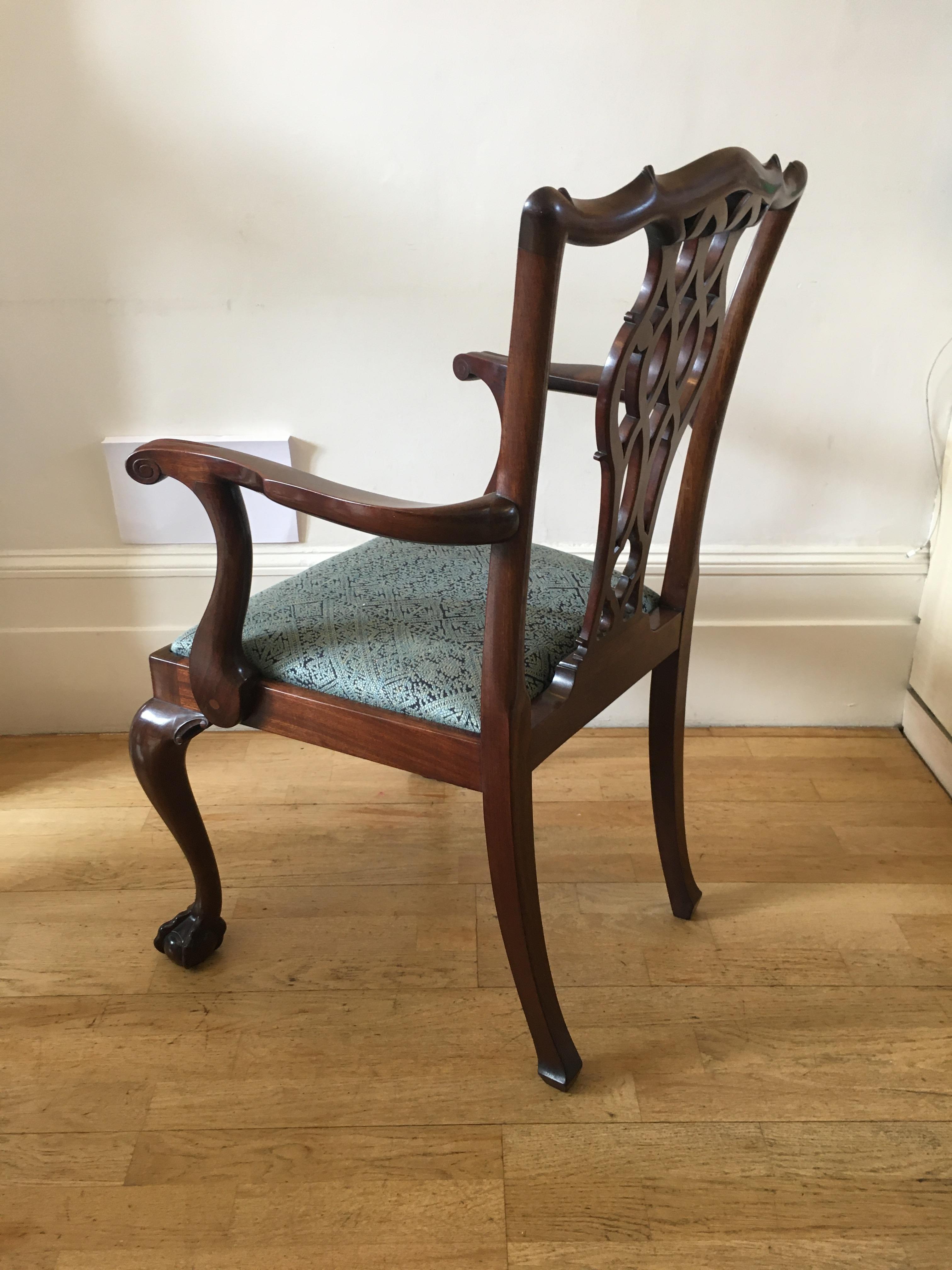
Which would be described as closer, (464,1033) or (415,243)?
(464,1033)

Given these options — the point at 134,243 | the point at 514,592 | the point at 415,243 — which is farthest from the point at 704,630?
the point at 134,243

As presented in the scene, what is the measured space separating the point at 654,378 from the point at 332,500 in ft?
1.17

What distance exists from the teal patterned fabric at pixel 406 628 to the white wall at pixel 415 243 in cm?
55

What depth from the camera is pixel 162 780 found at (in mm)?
1234

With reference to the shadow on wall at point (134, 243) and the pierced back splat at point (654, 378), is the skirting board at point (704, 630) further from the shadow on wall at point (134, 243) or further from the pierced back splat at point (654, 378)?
the pierced back splat at point (654, 378)

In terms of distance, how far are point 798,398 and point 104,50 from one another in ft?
4.20

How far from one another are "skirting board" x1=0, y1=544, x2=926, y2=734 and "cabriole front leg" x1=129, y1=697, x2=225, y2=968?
2.10 feet

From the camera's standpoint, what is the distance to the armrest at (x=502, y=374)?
129cm

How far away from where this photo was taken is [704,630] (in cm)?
192

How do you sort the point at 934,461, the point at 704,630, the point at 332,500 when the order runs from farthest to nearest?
the point at 704,630, the point at 934,461, the point at 332,500

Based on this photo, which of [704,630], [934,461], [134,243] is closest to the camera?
[134,243]

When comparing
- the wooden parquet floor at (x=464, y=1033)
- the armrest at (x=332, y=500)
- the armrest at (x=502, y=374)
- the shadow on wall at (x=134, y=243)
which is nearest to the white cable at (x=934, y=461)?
the wooden parquet floor at (x=464, y=1033)

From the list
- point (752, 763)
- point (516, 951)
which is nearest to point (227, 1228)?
point (516, 951)

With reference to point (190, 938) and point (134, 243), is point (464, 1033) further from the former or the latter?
point (134, 243)
